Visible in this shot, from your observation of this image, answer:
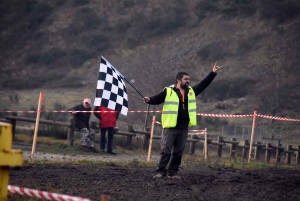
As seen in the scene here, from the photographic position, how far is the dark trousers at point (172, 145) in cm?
1173

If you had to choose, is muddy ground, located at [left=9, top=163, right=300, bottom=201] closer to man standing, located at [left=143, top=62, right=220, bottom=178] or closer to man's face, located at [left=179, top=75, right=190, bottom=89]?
man standing, located at [left=143, top=62, right=220, bottom=178]

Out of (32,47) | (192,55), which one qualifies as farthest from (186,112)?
(32,47)

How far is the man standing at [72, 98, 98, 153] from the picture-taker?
19.7 m

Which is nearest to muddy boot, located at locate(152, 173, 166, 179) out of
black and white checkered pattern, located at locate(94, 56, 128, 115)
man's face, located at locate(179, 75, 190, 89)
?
man's face, located at locate(179, 75, 190, 89)

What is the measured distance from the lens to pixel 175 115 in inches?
456

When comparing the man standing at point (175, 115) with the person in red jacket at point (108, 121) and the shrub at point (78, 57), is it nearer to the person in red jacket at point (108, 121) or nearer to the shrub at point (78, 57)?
the person in red jacket at point (108, 121)

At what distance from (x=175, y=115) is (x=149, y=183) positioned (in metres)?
1.28

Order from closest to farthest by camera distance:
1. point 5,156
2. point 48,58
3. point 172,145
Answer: point 5,156 → point 172,145 → point 48,58

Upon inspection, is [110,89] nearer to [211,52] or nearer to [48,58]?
[211,52]

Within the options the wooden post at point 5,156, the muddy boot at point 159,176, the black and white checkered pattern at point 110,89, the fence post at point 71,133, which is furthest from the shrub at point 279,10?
A: the wooden post at point 5,156

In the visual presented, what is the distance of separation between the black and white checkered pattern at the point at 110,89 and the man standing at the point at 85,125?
12.1 ft

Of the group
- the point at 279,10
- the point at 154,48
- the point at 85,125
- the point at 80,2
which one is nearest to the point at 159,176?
the point at 85,125

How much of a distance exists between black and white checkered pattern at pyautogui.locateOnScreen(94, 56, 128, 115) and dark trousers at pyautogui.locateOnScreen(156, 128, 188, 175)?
11.4 ft

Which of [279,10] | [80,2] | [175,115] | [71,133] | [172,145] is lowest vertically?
[172,145]
